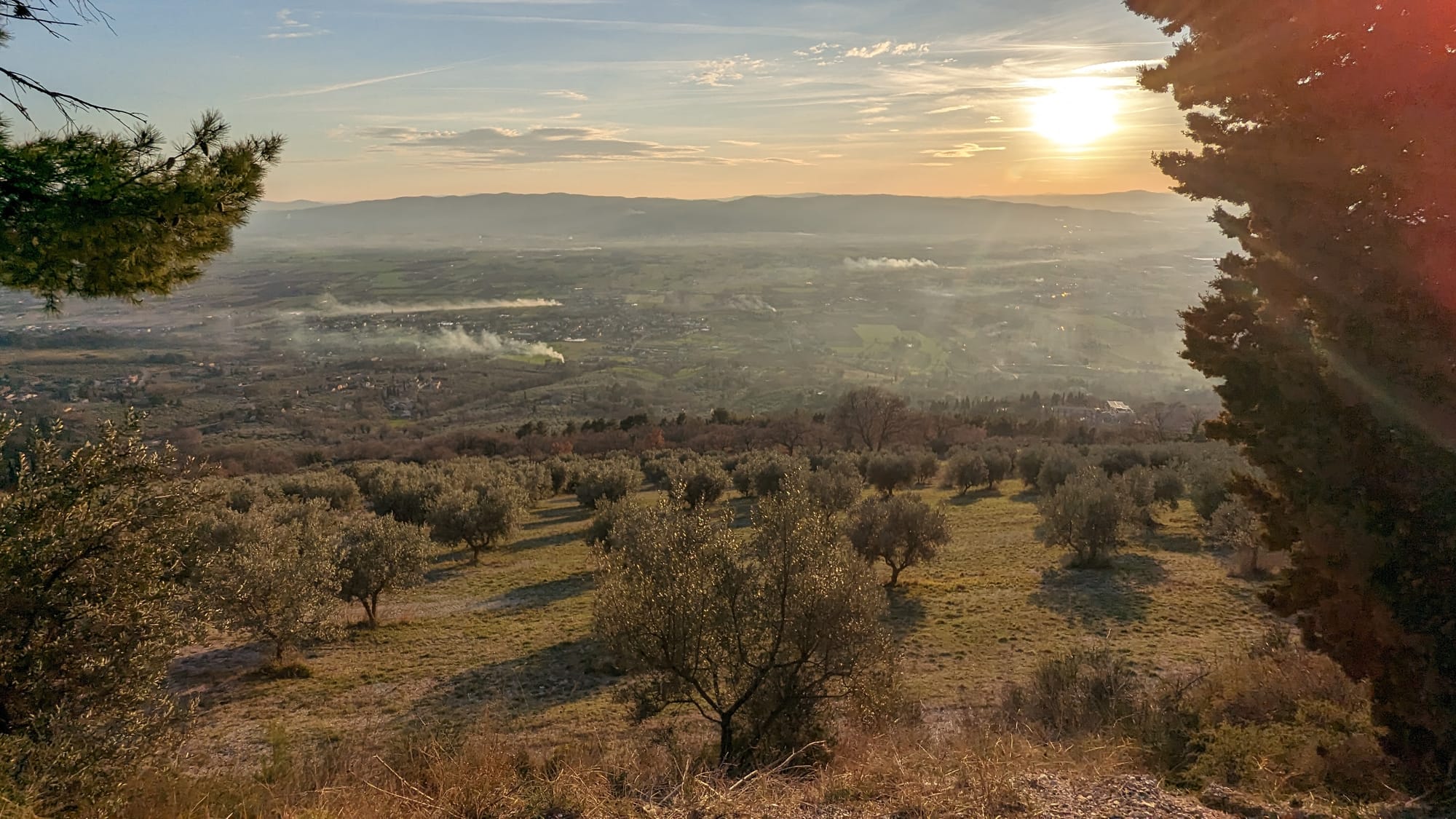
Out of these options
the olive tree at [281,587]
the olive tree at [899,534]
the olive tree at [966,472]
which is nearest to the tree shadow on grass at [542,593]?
the olive tree at [281,587]

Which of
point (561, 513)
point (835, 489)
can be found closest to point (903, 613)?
point (835, 489)

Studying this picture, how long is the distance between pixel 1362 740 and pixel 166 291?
15.3 metres

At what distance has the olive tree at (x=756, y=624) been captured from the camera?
10344mm

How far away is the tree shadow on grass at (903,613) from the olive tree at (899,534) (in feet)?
4.01

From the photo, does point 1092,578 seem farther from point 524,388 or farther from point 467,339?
point 467,339

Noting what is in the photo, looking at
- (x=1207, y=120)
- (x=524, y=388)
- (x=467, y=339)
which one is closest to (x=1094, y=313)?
(x=524, y=388)

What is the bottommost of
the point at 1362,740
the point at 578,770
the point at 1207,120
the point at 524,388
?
the point at 524,388

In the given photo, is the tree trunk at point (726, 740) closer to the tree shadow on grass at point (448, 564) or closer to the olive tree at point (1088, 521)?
the olive tree at point (1088, 521)

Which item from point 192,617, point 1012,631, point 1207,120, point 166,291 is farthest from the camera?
point 1012,631

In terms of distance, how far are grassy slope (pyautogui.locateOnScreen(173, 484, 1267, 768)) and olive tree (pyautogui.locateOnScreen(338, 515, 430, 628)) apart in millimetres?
1265

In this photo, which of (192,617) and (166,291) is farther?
(192,617)

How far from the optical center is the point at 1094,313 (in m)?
195

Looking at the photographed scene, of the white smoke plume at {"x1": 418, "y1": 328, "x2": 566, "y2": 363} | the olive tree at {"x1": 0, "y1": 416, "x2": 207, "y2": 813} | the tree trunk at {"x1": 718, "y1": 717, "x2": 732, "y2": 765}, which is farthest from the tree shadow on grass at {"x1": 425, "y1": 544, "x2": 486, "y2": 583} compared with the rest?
the white smoke plume at {"x1": 418, "y1": 328, "x2": 566, "y2": 363}

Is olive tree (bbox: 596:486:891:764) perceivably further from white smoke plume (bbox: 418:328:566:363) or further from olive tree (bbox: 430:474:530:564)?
white smoke plume (bbox: 418:328:566:363)
